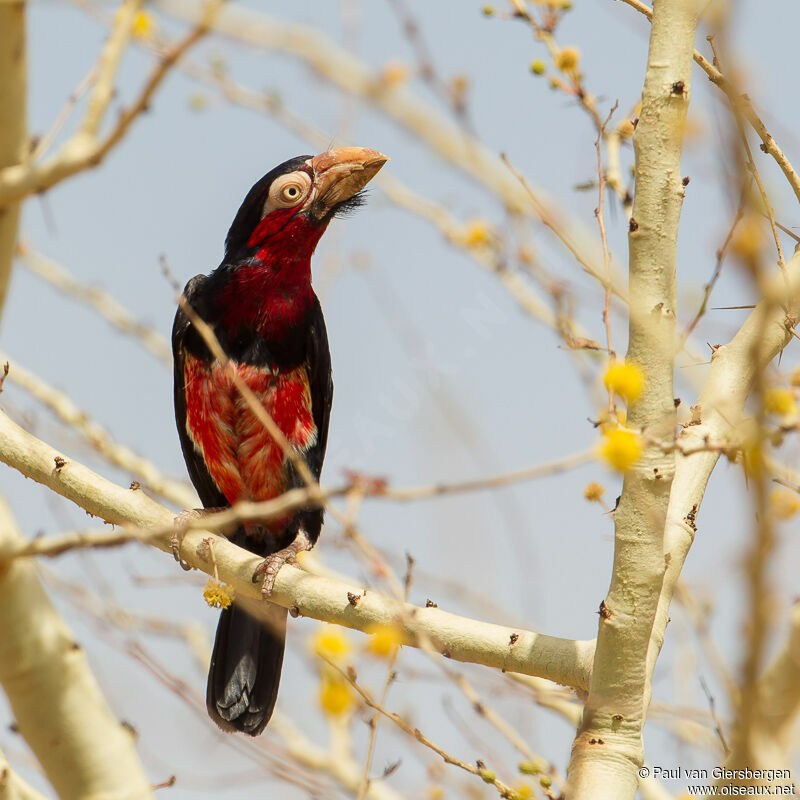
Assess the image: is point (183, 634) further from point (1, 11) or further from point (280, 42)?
point (1, 11)

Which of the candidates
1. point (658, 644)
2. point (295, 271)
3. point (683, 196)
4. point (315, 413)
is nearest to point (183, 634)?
point (315, 413)

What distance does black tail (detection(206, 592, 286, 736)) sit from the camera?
15.6ft

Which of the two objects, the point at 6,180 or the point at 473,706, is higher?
the point at 6,180

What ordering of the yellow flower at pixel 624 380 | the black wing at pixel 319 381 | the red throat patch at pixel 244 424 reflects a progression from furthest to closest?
1. the black wing at pixel 319 381
2. the red throat patch at pixel 244 424
3. the yellow flower at pixel 624 380

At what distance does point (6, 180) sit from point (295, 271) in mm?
2858

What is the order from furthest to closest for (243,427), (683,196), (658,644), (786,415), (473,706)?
(243,427) < (473,706) < (658,644) < (683,196) < (786,415)

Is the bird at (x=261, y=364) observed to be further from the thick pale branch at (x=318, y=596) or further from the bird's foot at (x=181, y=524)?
the thick pale branch at (x=318, y=596)

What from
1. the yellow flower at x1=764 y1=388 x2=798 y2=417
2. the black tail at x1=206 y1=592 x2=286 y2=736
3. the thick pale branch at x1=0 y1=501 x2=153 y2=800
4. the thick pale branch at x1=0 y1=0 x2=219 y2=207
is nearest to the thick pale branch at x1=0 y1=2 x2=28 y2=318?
the thick pale branch at x1=0 y1=0 x2=219 y2=207

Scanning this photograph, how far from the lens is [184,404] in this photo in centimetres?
509

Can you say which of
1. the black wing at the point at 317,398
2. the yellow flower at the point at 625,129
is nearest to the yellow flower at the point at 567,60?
the yellow flower at the point at 625,129

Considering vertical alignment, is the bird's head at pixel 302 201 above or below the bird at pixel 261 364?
above

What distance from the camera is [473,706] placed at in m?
3.34

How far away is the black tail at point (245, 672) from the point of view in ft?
15.6

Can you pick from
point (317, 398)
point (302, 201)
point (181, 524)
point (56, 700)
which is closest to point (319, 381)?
point (317, 398)
